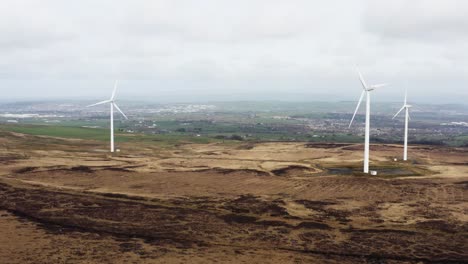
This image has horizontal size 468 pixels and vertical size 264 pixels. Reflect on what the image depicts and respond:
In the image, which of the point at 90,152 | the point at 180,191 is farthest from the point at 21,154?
the point at 180,191

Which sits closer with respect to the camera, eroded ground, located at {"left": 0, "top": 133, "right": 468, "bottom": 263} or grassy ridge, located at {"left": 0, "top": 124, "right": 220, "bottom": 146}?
eroded ground, located at {"left": 0, "top": 133, "right": 468, "bottom": 263}

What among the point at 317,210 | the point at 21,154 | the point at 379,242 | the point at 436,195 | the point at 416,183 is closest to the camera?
the point at 379,242

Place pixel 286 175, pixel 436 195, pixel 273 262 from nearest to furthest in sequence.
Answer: pixel 273 262 → pixel 436 195 → pixel 286 175

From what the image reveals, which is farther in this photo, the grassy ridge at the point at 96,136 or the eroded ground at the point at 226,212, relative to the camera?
the grassy ridge at the point at 96,136

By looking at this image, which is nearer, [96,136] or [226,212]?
[226,212]

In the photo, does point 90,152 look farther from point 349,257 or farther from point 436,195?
point 349,257

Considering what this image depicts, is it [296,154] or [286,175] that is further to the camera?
[296,154]
